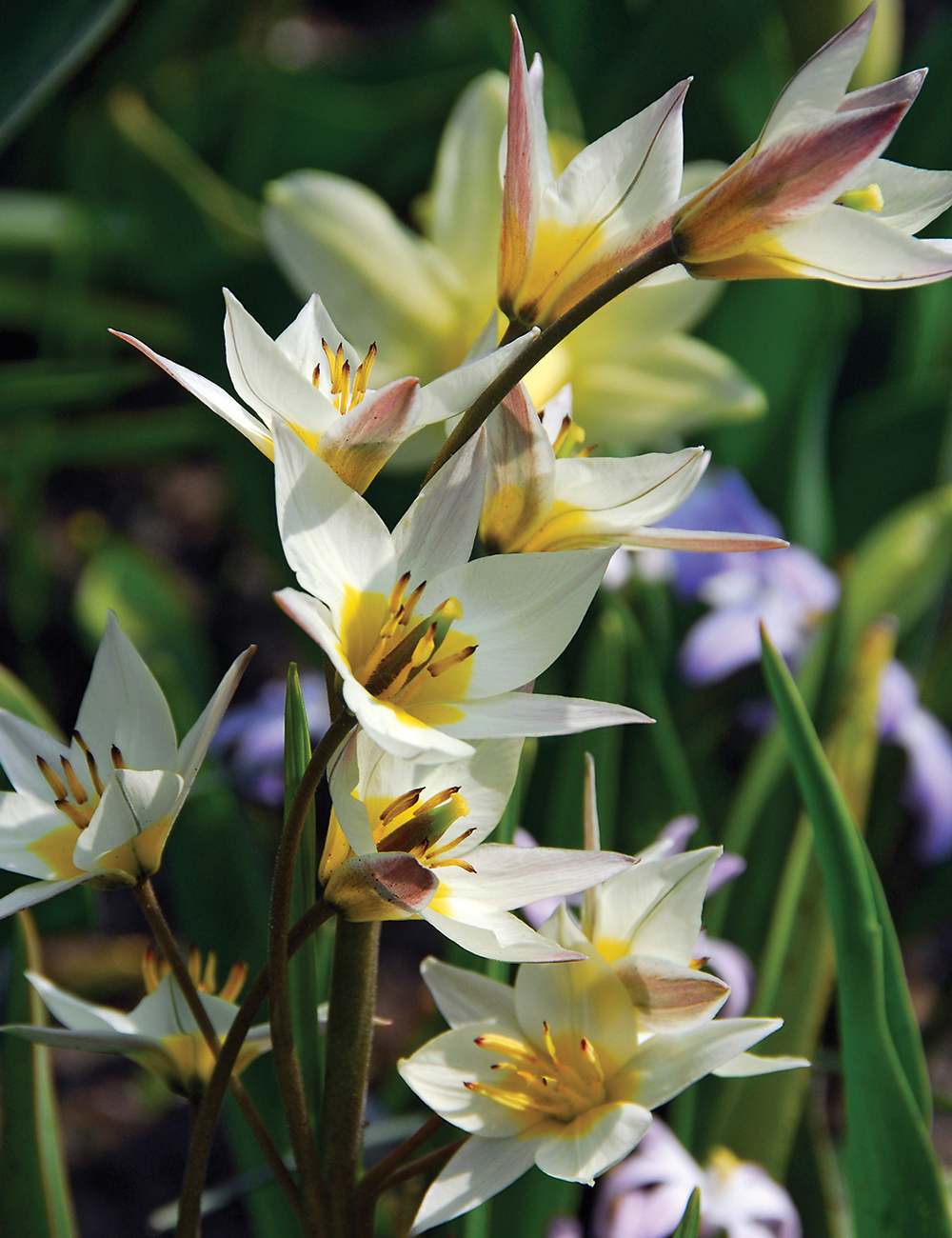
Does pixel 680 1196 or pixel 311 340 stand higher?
pixel 311 340

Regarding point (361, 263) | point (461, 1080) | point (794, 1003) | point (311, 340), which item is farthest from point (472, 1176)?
point (361, 263)

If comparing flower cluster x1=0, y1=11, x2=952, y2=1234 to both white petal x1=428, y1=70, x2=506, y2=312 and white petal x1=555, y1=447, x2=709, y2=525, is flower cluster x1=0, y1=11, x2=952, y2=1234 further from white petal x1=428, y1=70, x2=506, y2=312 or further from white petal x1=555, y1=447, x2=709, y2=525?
white petal x1=428, y1=70, x2=506, y2=312

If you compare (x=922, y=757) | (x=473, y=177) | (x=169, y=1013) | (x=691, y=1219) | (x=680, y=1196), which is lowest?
(x=922, y=757)

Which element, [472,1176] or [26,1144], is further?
[26,1144]

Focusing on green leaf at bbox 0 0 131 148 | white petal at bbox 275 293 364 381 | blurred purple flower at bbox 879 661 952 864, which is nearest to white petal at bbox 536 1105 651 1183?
white petal at bbox 275 293 364 381

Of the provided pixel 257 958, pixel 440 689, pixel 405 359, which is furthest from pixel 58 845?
pixel 405 359

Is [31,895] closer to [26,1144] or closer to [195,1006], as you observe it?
[195,1006]

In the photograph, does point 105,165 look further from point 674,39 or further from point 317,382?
point 317,382
